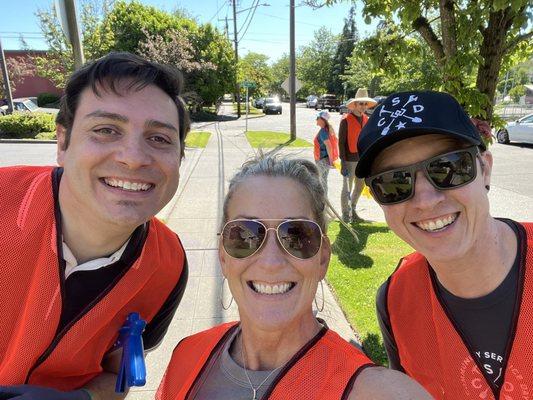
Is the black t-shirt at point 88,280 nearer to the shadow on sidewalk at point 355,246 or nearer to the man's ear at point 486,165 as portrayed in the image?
the man's ear at point 486,165

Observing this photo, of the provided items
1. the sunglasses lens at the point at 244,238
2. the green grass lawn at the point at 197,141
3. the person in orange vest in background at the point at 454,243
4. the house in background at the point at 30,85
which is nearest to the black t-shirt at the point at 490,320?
the person in orange vest in background at the point at 454,243

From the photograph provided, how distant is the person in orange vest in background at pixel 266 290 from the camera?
1.50 metres

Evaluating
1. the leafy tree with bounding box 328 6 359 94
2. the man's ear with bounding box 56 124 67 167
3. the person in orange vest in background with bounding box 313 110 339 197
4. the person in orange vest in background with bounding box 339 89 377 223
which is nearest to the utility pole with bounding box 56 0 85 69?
the man's ear with bounding box 56 124 67 167

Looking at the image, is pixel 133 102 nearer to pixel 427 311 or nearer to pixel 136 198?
pixel 136 198

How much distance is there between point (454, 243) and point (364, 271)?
10.3 ft

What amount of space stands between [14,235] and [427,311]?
169 cm

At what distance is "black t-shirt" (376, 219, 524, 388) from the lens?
145 centimetres

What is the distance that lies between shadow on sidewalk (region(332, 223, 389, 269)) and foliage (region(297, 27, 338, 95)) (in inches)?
2417

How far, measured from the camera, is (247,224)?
157cm

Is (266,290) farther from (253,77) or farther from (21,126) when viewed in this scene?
(253,77)

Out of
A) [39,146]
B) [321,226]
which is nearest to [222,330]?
[321,226]

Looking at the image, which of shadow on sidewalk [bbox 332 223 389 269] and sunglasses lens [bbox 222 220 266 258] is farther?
shadow on sidewalk [bbox 332 223 389 269]

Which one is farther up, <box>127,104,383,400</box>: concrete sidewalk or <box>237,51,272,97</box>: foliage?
<box>237,51,272,97</box>: foliage

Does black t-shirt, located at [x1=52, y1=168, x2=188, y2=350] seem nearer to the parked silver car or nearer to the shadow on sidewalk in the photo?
the shadow on sidewalk
